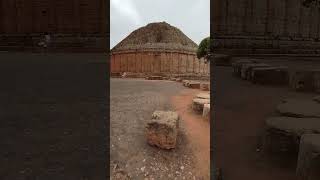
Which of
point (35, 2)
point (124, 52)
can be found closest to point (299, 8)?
point (124, 52)

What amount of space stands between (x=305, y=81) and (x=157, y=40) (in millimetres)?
29557

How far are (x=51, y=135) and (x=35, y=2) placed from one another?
22277mm

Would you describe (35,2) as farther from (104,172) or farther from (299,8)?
(104,172)

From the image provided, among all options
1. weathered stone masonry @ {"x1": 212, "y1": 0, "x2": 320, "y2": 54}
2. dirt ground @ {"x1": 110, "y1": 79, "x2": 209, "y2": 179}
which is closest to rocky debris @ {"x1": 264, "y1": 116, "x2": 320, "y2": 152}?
dirt ground @ {"x1": 110, "y1": 79, "x2": 209, "y2": 179}

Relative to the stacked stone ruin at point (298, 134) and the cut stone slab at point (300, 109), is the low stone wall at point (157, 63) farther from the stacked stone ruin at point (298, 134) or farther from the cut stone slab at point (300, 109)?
the stacked stone ruin at point (298, 134)

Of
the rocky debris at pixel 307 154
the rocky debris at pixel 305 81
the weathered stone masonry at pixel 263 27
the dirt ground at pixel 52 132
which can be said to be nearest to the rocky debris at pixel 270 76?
the rocky debris at pixel 305 81

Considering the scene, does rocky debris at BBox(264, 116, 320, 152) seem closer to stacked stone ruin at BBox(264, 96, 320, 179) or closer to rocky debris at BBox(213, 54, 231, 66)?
stacked stone ruin at BBox(264, 96, 320, 179)

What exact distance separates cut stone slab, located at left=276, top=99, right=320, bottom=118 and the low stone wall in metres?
27.1

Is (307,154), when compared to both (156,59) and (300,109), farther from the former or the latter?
(156,59)

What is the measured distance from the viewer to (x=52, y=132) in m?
5.92

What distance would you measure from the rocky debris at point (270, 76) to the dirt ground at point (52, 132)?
3.86 m

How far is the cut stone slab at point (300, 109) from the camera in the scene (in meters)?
4.70

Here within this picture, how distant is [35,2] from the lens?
26062 millimetres

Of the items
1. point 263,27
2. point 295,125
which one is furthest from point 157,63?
point 295,125
